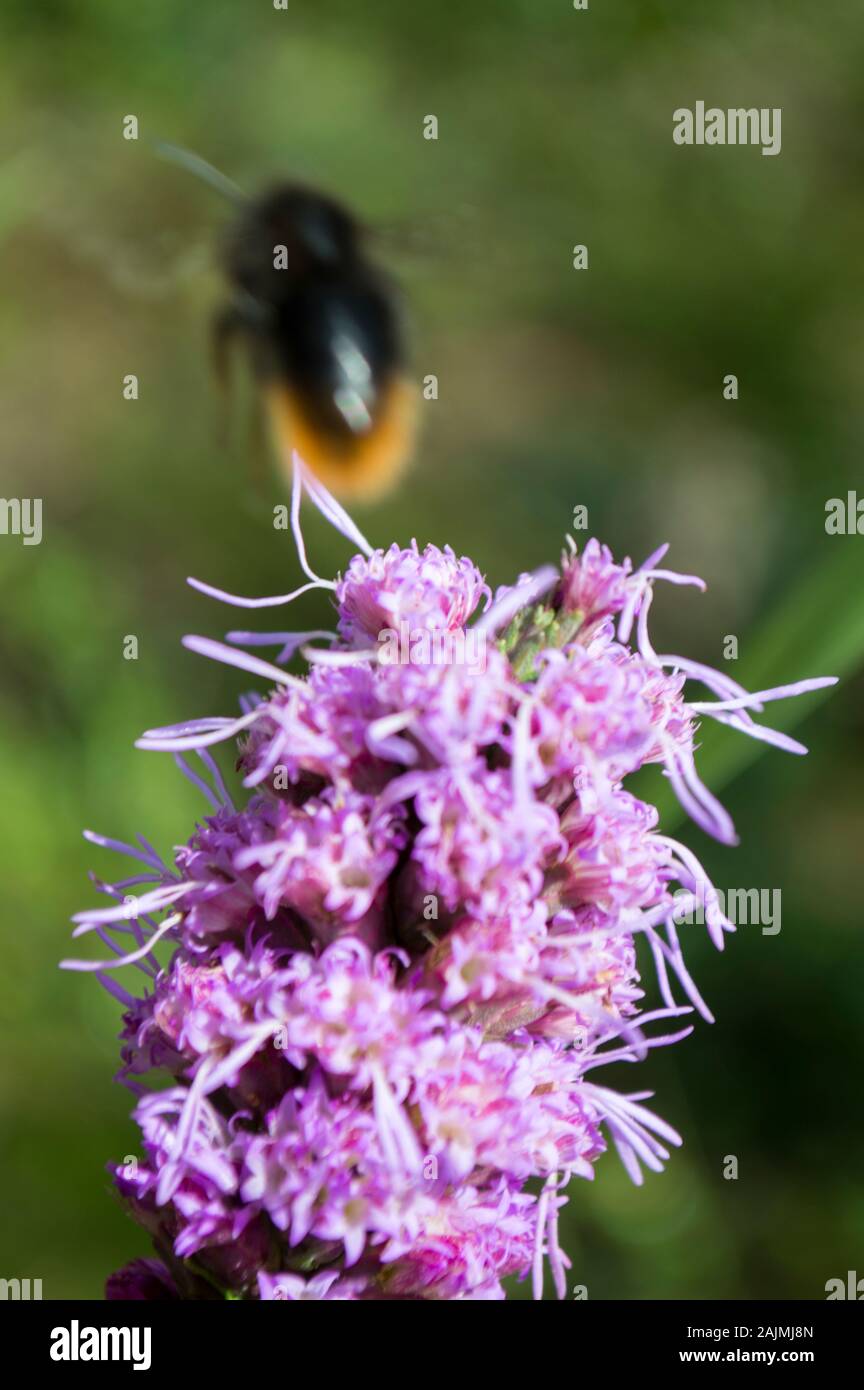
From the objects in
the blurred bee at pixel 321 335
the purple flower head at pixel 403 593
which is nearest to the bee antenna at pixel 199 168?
the blurred bee at pixel 321 335

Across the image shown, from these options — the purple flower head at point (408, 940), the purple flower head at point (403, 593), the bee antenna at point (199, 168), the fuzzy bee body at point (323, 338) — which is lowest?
the purple flower head at point (408, 940)

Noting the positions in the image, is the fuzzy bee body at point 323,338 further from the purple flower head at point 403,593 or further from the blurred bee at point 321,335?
the purple flower head at point 403,593

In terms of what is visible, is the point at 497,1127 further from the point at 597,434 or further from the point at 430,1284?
the point at 597,434

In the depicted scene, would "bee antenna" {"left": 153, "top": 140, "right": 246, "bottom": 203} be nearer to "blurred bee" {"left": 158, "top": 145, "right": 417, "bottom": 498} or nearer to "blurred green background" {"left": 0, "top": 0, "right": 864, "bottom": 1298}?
"blurred bee" {"left": 158, "top": 145, "right": 417, "bottom": 498}

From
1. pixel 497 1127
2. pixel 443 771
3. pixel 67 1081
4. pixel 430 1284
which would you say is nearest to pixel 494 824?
pixel 443 771

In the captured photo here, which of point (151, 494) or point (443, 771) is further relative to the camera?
point (151, 494)

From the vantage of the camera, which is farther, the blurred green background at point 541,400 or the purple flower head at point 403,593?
the blurred green background at point 541,400

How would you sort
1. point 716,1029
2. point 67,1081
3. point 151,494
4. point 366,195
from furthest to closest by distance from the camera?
point 366,195 → point 151,494 → point 716,1029 → point 67,1081

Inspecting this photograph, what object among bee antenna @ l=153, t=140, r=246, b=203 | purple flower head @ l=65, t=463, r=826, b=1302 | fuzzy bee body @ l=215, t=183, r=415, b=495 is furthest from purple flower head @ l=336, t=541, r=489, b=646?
bee antenna @ l=153, t=140, r=246, b=203
